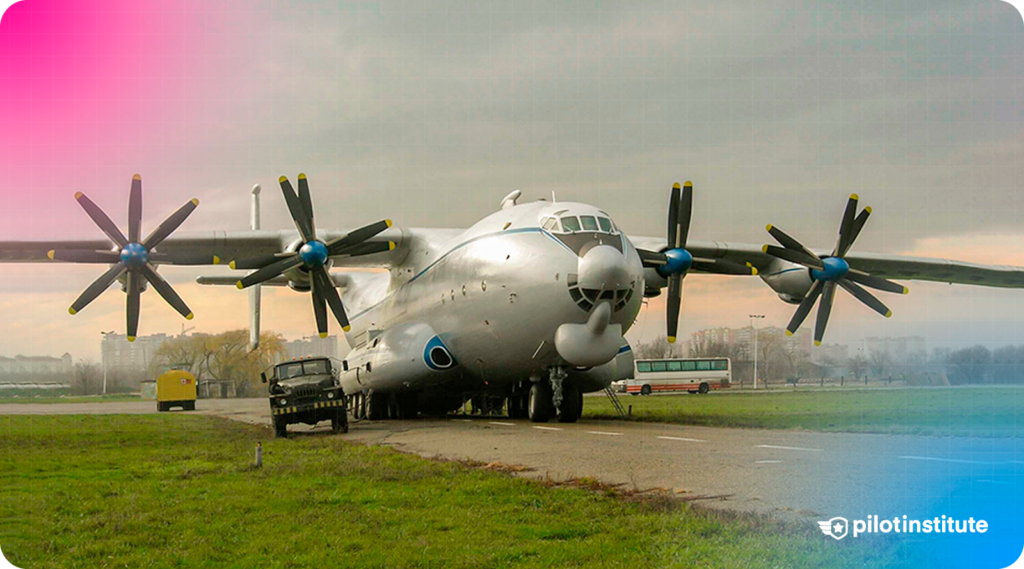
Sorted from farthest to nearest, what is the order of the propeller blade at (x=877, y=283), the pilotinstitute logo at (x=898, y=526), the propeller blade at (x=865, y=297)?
the propeller blade at (x=877, y=283) → the propeller blade at (x=865, y=297) → the pilotinstitute logo at (x=898, y=526)

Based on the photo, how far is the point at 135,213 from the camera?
17.0m

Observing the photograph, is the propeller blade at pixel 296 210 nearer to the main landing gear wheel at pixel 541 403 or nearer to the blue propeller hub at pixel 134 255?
the blue propeller hub at pixel 134 255

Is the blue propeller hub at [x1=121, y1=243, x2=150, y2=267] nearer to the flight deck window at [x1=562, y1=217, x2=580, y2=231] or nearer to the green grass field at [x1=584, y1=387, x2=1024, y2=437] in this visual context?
the flight deck window at [x1=562, y1=217, x2=580, y2=231]

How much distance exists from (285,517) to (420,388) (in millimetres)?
14211

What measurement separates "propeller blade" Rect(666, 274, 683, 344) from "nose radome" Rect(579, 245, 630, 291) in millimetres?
3284

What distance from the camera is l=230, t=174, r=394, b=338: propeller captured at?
723 inches

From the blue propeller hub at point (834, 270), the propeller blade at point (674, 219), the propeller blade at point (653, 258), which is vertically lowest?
the blue propeller hub at point (834, 270)

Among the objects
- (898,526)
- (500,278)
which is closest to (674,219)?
(500,278)

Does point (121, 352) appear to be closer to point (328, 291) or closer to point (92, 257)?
point (92, 257)

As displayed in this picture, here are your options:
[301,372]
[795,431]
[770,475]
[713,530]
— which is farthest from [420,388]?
[713,530]

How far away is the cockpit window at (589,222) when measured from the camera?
55.8ft

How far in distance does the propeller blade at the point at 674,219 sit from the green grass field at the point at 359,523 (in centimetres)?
1001

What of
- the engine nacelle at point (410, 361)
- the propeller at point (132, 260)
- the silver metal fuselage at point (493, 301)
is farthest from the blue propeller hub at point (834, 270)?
the propeller at point (132, 260)

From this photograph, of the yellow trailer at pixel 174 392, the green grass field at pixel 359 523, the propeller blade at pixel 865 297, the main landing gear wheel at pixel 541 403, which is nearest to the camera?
the green grass field at pixel 359 523
